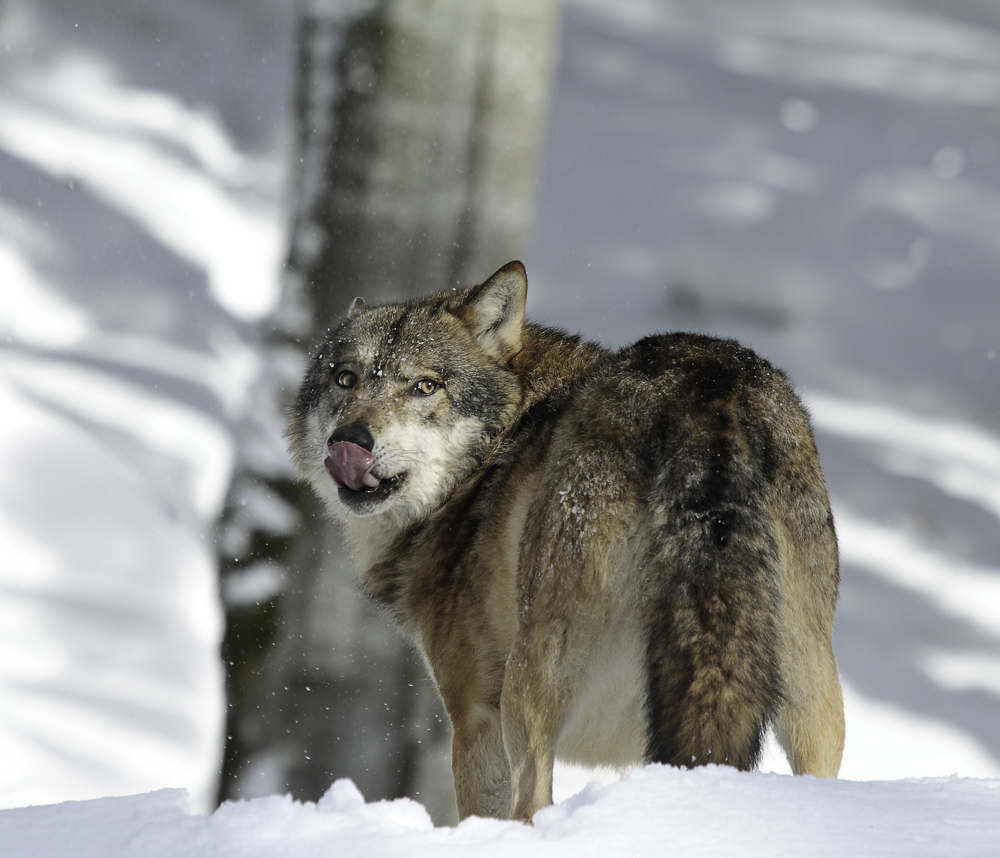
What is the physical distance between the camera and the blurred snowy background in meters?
6.43

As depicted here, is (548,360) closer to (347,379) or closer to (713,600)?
(347,379)

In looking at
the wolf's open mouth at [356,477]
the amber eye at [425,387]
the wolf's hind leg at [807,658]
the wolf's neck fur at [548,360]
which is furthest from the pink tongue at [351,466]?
the wolf's hind leg at [807,658]

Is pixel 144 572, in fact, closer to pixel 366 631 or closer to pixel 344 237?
pixel 366 631

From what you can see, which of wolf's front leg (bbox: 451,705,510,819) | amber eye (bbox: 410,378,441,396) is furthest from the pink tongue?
wolf's front leg (bbox: 451,705,510,819)

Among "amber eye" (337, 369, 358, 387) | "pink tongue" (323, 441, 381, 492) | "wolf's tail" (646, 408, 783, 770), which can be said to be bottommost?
"wolf's tail" (646, 408, 783, 770)

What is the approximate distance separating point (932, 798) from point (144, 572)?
19.9 ft

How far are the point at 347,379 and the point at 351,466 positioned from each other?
42 centimetres

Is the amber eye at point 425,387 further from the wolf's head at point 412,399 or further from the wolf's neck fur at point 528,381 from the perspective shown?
the wolf's neck fur at point 528,381

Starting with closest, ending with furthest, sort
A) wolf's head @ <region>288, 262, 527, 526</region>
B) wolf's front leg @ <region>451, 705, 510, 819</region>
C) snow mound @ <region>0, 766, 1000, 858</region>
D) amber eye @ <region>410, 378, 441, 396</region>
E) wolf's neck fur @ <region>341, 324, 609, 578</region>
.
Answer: snow mound @ <region>0, 766, 1000, 858</region> < wolf's front leg @ <region>451, 705, 510, 819</region> < wolf's head @ <region>288, 262, 527, 526</region> < amber eye @ <region>410, 378, 441, 396</region> < wolf's neck fur @ <region>341, 324, 609, 578</region>

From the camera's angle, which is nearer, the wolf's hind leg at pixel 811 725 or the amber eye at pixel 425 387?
the wolf's hind leg at pixel 811 725

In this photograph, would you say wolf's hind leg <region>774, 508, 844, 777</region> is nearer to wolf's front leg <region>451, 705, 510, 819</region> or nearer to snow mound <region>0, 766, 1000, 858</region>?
snow mound <region>0, 766, 1000, 858</region>

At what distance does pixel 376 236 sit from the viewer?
4.85 metres

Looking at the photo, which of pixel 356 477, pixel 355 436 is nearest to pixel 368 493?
pixel 356 477

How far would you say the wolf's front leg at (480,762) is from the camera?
319 cm
